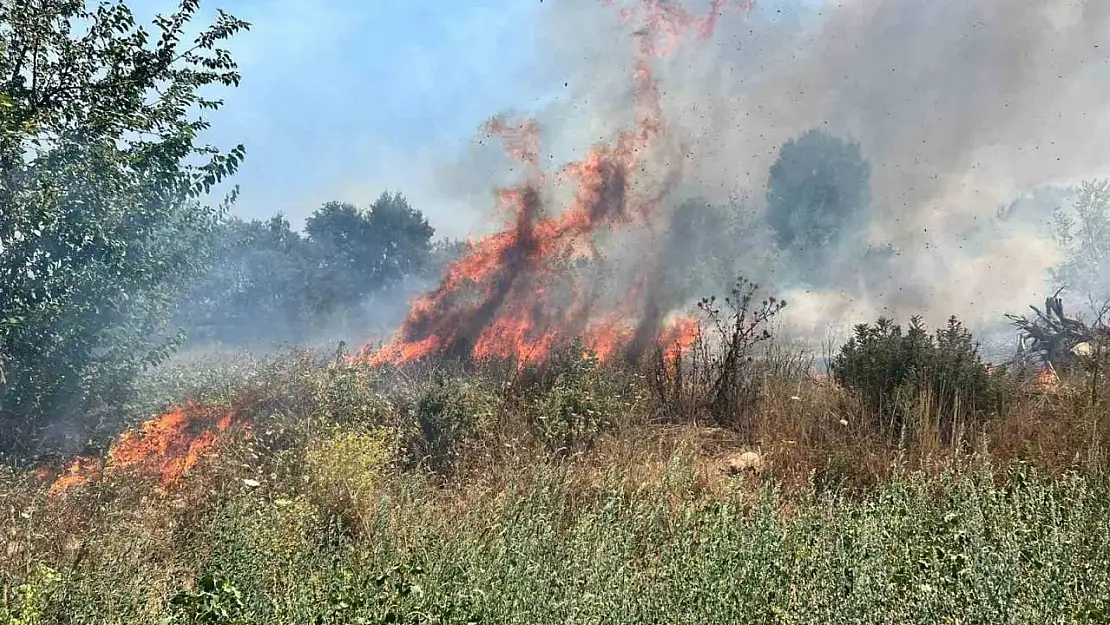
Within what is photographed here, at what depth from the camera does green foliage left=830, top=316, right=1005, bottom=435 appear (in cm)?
597

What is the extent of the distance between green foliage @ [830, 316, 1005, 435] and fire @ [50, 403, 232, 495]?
6.79 m

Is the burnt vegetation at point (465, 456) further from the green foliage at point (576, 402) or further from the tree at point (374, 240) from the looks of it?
the tree at point (374, 240)

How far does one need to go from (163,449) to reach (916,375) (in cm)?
853

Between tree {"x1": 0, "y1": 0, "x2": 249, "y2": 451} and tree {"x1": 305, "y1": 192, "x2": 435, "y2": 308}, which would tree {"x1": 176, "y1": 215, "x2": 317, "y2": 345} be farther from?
tree {"x1": 0, "y1": 0, "x2": 249, "y2": 451}

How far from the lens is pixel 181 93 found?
6.73m

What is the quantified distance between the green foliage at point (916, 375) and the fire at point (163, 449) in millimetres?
6787

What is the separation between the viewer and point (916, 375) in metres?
6.34

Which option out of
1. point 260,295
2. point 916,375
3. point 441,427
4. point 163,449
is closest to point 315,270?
point 260,295

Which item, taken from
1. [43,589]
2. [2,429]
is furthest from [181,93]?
[43,589]

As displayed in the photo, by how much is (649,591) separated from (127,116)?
21.2ft

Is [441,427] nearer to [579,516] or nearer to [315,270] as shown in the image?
[579,516]

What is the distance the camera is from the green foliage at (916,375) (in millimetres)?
5973

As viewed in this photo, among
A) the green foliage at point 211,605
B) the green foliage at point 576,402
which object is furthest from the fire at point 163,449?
the green foliage at point 576,402

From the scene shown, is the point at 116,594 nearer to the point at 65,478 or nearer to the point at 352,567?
the point at 352,567
